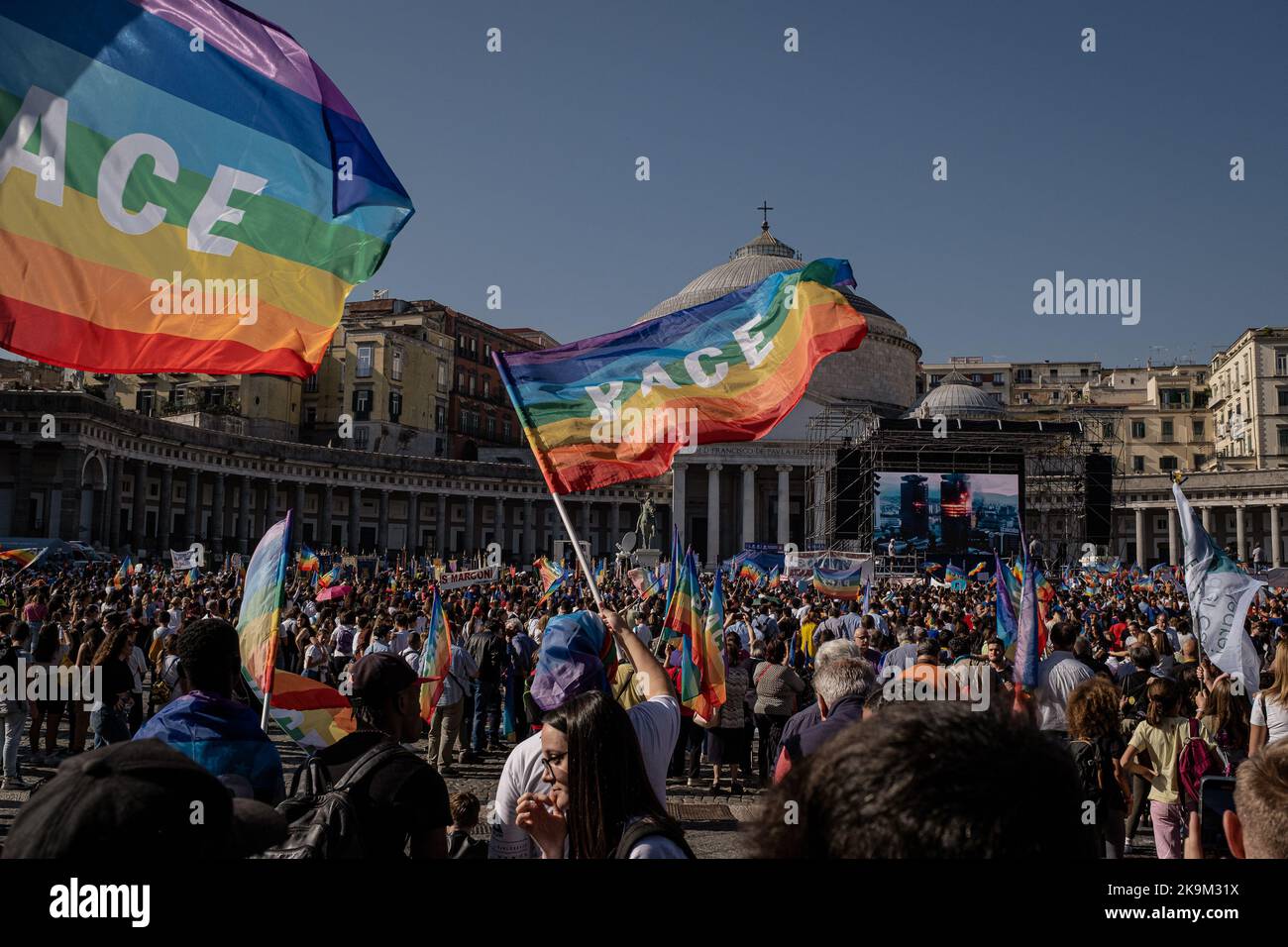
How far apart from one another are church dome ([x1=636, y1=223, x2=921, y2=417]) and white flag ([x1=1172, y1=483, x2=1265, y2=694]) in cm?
6618

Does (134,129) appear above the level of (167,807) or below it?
above

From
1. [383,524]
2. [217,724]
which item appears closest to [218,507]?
[383,524]

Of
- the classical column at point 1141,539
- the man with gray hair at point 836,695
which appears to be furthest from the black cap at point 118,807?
the classical column at point 1141,539

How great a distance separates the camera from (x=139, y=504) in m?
52.2

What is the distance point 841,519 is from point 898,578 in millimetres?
13086

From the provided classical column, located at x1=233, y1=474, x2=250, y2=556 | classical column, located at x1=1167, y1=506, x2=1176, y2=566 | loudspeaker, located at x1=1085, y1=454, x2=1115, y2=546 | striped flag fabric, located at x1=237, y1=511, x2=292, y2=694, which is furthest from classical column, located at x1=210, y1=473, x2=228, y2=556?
classical column, located at x1=1167, y1=506, x2=1176, y2=566

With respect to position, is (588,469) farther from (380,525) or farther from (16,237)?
(380,525)

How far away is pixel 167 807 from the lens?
183 centimetres

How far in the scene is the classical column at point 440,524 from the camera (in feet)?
241

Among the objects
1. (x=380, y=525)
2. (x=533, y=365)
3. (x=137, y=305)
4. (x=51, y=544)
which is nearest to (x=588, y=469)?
(x=533, y=365)

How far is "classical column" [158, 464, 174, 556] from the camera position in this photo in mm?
55781

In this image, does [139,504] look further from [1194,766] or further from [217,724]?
[1194,766]

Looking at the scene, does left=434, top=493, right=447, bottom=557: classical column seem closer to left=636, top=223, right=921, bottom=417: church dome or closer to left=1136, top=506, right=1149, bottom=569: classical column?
left=636, top=223, right=921, bottom=417: church dome

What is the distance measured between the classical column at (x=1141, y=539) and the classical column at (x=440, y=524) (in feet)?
→ 169
